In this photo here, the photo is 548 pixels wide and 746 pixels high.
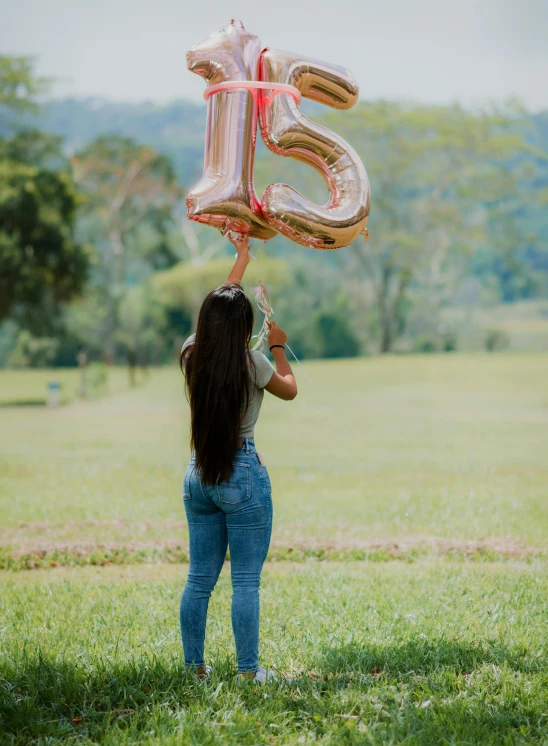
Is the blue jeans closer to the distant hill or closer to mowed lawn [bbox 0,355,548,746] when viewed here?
mowed lawn [bbox 0,355,548,746]

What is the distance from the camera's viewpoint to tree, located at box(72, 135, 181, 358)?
3085 cm

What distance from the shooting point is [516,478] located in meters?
8.80

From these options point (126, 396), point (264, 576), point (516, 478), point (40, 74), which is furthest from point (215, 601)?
point (40, 74)

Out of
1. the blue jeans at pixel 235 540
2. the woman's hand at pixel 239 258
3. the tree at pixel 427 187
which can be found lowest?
the blue jeans at pixel 235 540

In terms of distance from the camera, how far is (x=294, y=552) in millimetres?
5117

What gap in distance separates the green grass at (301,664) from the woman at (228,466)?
0.28 metres

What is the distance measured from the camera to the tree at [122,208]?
30855mm

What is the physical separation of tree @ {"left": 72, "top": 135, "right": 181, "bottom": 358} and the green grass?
2788cm

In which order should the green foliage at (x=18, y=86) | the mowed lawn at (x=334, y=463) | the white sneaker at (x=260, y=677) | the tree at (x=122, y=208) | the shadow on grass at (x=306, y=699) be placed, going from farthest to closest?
1. the tree at (x=122, y=208)
2. the green foliage at (x=18, y=86)
3. the mowed lawn at (x=334, y=463)
4. the white sneaker at (x=260, y=677)
5. the shadow on grass at (x=306, y=699)

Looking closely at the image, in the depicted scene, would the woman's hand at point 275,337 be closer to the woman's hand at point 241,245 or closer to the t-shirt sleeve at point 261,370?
the t-shirt sleeve at point 261,370

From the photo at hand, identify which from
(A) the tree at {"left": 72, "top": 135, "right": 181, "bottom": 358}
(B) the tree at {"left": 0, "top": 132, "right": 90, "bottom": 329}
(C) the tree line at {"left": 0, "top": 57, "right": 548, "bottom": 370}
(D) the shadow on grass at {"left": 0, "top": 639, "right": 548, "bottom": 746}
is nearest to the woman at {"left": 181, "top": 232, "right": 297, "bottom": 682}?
(D) the shadow on grass at {"left": 0, "top": 639, "right": 548, "bottom": 746}

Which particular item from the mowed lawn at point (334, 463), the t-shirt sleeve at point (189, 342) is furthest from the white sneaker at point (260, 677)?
the mowed lawn at point (334, 463)

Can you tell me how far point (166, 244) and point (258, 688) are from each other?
101 feet

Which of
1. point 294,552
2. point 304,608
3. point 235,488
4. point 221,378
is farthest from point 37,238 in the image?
point 235,488
